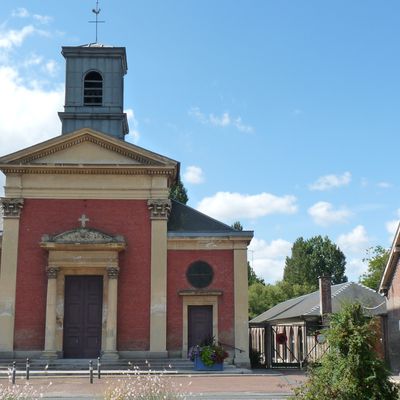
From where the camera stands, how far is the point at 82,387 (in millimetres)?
19500

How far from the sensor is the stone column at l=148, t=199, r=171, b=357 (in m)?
26.2

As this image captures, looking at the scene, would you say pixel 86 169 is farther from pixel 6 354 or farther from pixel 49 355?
pixel 6 354

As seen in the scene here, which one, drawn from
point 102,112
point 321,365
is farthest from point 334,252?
point 321,365

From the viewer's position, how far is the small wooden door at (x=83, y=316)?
26453 millimetres

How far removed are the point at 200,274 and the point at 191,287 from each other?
2.17ft

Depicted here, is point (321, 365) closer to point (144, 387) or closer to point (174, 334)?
point (144, 387)

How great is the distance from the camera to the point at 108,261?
2645 cm

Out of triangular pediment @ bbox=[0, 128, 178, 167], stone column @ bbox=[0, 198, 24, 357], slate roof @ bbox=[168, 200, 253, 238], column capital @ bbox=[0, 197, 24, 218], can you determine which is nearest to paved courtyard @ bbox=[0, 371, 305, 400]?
stone column @ bbox=[0, 198, 24, 357]

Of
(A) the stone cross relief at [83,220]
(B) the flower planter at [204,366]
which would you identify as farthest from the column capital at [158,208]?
(B) the flower planter at [204,366]

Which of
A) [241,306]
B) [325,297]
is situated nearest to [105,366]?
[241,306]

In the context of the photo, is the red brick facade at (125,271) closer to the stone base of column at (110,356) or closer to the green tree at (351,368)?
the stone base of column at (110,356)

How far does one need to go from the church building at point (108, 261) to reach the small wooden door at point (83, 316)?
41 mm

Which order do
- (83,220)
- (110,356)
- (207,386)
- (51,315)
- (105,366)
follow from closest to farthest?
(207,386) → (105,366) → (110,356) → (51,315) → (83,220)

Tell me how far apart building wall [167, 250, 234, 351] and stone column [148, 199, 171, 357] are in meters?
0.30
